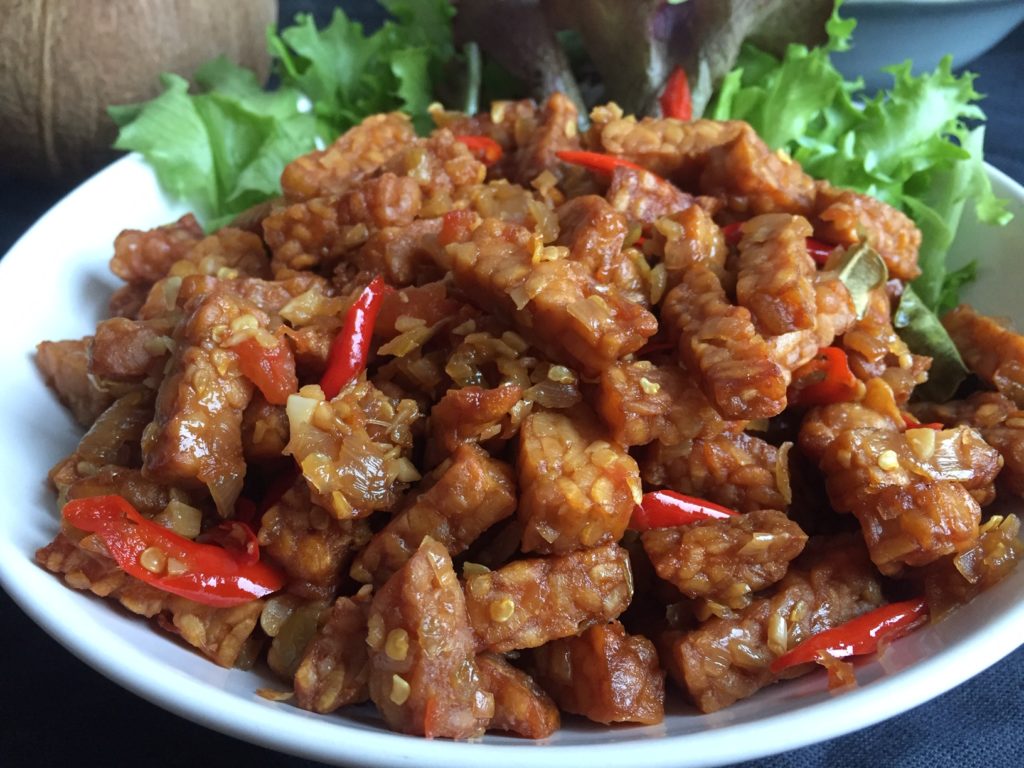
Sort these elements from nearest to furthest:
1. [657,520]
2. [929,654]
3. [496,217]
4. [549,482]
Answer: [929,654] < [549,482] < [657,520] < [496,217]

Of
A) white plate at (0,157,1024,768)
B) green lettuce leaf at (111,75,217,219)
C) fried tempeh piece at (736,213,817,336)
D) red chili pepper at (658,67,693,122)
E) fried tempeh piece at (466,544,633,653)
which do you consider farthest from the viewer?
red chili pepper at (658,67,693,122)

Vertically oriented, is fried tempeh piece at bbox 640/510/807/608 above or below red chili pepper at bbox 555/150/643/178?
below

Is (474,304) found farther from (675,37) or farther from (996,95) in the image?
(996,95)

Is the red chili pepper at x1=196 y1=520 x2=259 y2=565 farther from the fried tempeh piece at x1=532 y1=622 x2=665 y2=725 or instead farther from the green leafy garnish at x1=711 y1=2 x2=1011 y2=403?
the green leafy garnish at x1=711 y1=2 x2=1011 y2=403

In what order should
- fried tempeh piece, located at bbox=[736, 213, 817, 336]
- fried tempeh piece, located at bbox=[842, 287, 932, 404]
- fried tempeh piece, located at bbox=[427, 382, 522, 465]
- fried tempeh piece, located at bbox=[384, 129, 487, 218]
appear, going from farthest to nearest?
1. fried tempeh piece, located at bbox=[384, 129, 487, 218]
2. fried tempeh piece, located at bbox=[842, 287, 932, 404]
3. fried tempeh piece, located at bbox=[736, 213, 817, 336]
4. fried tempeh piece, located at bbox=[427, 382, 522, 465]

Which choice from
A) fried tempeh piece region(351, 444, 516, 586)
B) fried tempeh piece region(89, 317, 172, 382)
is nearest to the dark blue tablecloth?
fried tempeh piece region(351, 444, 516, 586)

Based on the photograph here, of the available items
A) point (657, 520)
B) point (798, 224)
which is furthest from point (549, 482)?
point (798, 224)

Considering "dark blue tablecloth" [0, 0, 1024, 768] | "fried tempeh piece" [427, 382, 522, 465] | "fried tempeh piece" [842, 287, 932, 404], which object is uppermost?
"fried tempeh piece" [427, 382, 522, 465]

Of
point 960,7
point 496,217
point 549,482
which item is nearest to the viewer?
point 549,482
